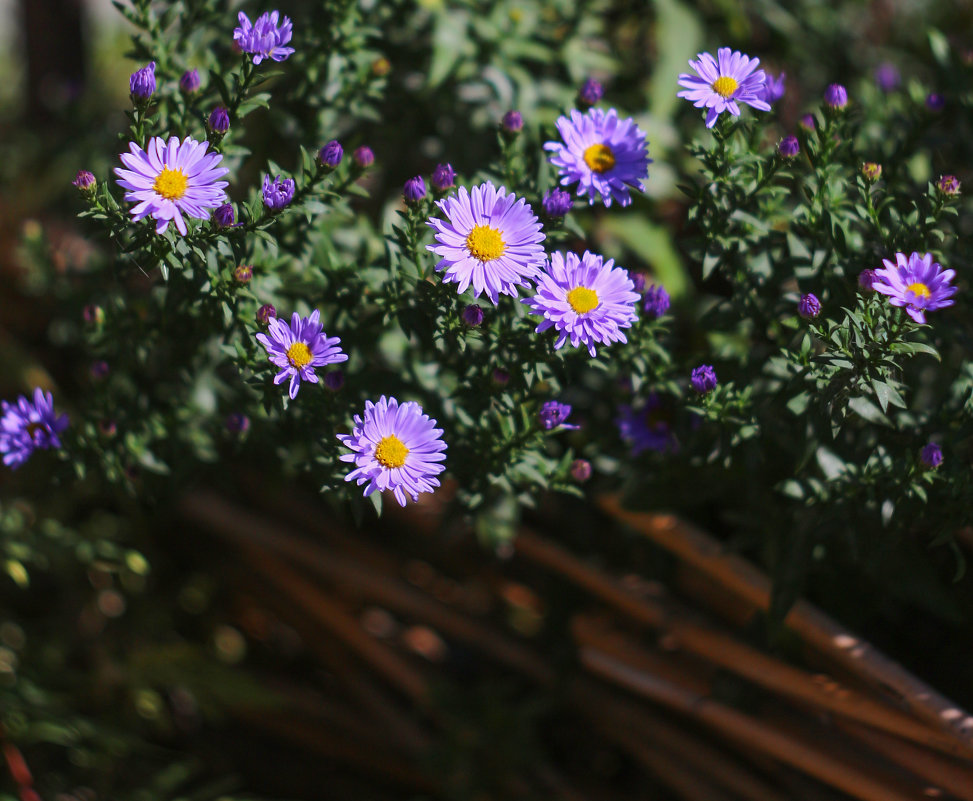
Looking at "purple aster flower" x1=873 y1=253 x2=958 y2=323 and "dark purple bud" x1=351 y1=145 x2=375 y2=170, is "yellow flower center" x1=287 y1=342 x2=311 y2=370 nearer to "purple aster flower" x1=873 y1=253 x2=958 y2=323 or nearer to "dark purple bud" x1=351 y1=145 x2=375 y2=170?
"dark purple bud" x1=351 y1=145 x2=375 y2=170

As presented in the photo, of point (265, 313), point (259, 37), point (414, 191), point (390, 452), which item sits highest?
point (259, 37)

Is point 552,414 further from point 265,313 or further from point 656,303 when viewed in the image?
point 265,313

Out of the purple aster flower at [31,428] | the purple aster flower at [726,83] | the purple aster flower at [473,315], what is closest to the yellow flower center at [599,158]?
the purple aster flower at [726,83]

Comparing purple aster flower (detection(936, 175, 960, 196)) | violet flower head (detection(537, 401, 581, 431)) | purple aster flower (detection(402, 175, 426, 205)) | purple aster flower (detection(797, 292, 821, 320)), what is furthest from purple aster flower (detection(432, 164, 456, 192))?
purple aster flower (detection(936, 175, 960, 196))

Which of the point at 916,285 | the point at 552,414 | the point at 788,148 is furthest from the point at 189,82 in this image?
the point at 916,285

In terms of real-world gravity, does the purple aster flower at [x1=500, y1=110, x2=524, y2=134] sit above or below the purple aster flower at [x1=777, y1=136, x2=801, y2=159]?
above

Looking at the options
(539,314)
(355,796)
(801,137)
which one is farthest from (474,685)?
(801,137)
